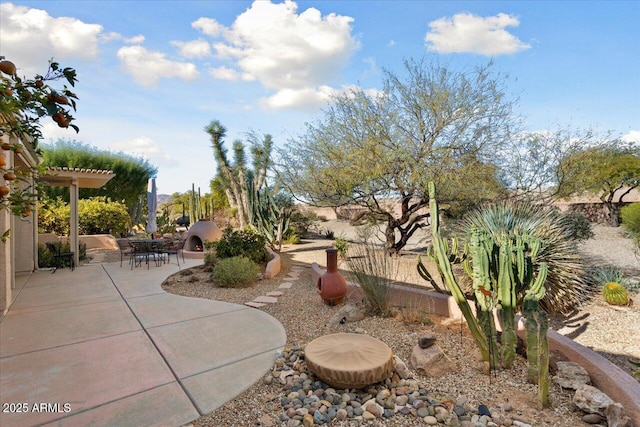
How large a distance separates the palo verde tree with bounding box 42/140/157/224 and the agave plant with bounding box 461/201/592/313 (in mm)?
16712

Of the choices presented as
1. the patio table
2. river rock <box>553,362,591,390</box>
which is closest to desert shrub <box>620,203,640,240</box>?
river rock <box>553,362,591,390</box>

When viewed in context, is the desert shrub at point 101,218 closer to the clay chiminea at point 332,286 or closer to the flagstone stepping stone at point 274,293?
the flagstone stepping stone at point 274,293

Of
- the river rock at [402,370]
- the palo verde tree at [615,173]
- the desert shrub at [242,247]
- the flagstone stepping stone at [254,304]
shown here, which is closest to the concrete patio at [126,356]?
the flagstone stepping stone at [254,304]

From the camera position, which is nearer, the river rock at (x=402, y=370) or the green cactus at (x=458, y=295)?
the river rock at (x=402, y=370)

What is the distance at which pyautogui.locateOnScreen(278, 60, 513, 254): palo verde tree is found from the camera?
7.69 meters

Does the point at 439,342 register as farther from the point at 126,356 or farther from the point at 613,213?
the point at 613,213

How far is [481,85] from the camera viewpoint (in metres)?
7.73

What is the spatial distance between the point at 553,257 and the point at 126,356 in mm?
5866

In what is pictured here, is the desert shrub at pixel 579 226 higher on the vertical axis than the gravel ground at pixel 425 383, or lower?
higher

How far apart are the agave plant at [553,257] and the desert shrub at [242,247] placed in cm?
484

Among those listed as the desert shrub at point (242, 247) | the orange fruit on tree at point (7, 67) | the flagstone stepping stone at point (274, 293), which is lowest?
the flagstone stepping stone at point (274, 293)

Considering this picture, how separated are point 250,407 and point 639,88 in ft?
36.5

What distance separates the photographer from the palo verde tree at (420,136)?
303 inches

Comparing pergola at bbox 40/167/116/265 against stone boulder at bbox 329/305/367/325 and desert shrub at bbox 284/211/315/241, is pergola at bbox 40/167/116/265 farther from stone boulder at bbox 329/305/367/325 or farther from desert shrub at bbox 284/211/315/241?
stone boulder at bbox 329/305/367/325
